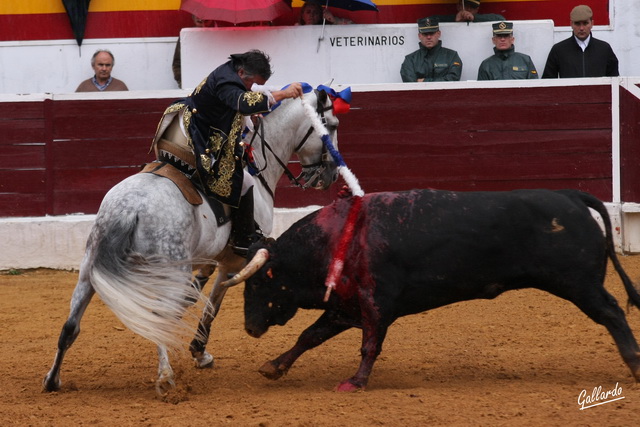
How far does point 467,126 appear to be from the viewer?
8.82 meters

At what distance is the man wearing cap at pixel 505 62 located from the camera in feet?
29.3

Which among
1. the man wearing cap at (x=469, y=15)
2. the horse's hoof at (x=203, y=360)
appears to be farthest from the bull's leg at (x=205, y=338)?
the man wearing cap at (x=469, y=15)

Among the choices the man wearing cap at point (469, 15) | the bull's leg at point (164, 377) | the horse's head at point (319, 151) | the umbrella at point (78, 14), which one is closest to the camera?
the bull's leg at point (164, 377)

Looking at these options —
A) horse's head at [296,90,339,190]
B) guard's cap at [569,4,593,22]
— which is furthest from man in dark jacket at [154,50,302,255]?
guard's cap at [569,4,593,22]

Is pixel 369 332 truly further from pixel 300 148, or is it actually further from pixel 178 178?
pixel 300 148

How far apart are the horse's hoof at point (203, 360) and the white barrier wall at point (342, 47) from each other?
171 inches

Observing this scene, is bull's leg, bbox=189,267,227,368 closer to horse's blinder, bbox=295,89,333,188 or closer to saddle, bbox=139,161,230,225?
saddle, bbox=139,161,230,225

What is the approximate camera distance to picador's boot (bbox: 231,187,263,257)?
5.25 meters

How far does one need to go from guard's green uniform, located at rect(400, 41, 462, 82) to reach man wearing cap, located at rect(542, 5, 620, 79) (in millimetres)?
831

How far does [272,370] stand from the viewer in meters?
4.89

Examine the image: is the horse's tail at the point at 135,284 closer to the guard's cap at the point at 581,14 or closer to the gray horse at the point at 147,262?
the gray horse at the point at 147,262

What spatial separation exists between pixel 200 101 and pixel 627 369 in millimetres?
2488

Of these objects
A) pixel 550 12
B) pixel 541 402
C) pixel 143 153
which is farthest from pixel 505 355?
pixel 550 12

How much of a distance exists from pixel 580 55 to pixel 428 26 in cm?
139
